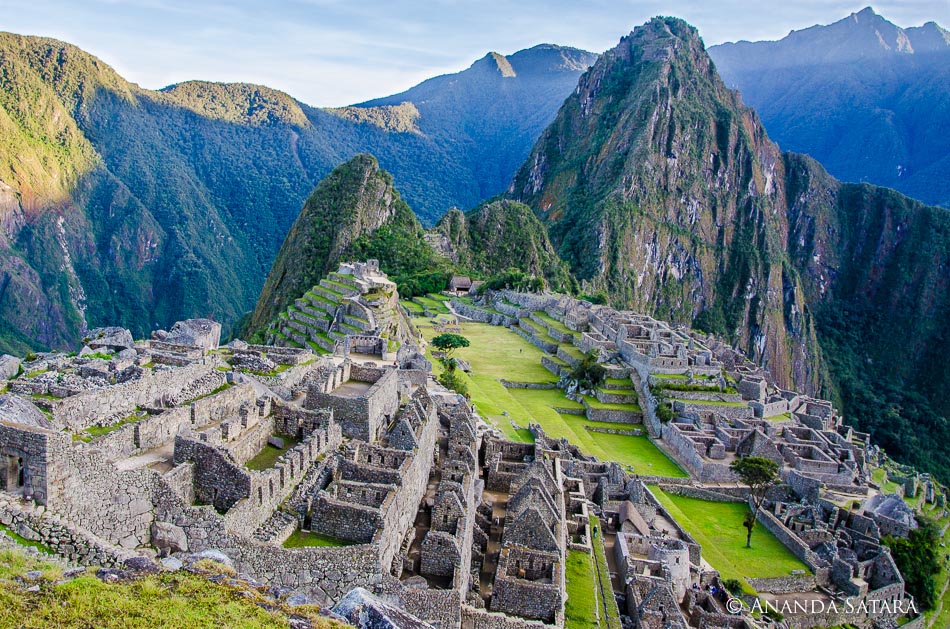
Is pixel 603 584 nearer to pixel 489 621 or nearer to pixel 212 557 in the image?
pixel 489 621

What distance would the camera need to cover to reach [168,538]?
35.9 feet

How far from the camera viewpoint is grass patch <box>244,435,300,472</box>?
A: 14398 mm

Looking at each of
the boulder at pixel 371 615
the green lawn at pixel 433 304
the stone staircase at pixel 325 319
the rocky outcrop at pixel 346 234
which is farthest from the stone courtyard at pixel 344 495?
the rocky outcrop at pixel 346 234

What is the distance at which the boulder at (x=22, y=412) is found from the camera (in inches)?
452

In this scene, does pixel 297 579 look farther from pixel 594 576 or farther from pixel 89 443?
pixel 594 576

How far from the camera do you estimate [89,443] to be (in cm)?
1179

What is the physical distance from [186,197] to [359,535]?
157 m

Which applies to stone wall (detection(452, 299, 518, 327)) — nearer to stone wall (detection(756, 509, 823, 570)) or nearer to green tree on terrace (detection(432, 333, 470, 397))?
green tree on terrace (detection(432, 333, 470, 397))

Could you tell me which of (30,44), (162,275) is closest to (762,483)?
(162,275)

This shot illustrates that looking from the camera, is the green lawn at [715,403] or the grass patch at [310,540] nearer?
the grass patch at [310,540]

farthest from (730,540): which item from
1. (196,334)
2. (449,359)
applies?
(196,334)

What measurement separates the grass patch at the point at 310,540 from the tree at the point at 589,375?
3816 cm

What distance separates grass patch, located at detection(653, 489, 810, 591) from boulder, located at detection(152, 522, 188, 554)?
2070cm

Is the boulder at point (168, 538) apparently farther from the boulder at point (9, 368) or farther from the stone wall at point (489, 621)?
the boulder at point (9, 368)
